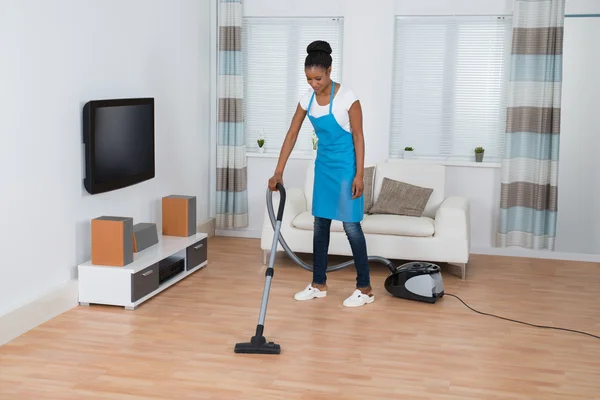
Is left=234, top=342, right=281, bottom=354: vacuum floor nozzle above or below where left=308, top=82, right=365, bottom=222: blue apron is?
below

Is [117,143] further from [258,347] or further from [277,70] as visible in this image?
[277,70]

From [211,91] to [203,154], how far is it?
0.56m

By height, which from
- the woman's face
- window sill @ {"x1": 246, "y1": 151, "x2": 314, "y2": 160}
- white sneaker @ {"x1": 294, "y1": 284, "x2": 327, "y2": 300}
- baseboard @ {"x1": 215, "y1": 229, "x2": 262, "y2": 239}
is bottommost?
white sneaker @ {"x1": 294, "y1": 284, "x2": 327, "y2": 300}

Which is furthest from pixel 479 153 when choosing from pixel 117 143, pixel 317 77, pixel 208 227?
pixel 117 143

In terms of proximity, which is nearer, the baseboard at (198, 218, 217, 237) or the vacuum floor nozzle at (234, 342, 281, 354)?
the vacuum floor nozzle at (234, 342, 281, 354)

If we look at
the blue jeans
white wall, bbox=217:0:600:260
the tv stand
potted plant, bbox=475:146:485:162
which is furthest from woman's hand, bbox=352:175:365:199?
potted plant, bbox=475:146:485:162

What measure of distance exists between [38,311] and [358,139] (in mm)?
1972

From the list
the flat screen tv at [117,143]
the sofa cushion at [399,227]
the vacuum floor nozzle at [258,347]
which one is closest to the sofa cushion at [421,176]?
the sofa cushion at [399,227]

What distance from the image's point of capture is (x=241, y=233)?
6.85m

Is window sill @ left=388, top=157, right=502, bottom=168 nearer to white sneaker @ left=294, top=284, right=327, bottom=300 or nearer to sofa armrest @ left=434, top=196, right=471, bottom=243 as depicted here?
sofa armrest @ left=434, top=196, right=471, bottom=243

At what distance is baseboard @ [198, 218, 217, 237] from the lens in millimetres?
6550

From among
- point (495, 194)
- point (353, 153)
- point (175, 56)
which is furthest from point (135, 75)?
point (495, 194)

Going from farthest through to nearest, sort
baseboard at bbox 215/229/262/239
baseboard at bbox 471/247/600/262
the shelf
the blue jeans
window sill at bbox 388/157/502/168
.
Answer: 1. baseboard at bbox 215/229/262/239
2. window sill at bbox 388/157/502/168
3. baseboard at bbox 471/247/600/262
4. the blue jeans
5. the shelf

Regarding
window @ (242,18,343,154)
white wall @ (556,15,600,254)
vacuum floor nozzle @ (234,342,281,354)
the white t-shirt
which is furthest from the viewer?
window @ (242,18,343,154)
